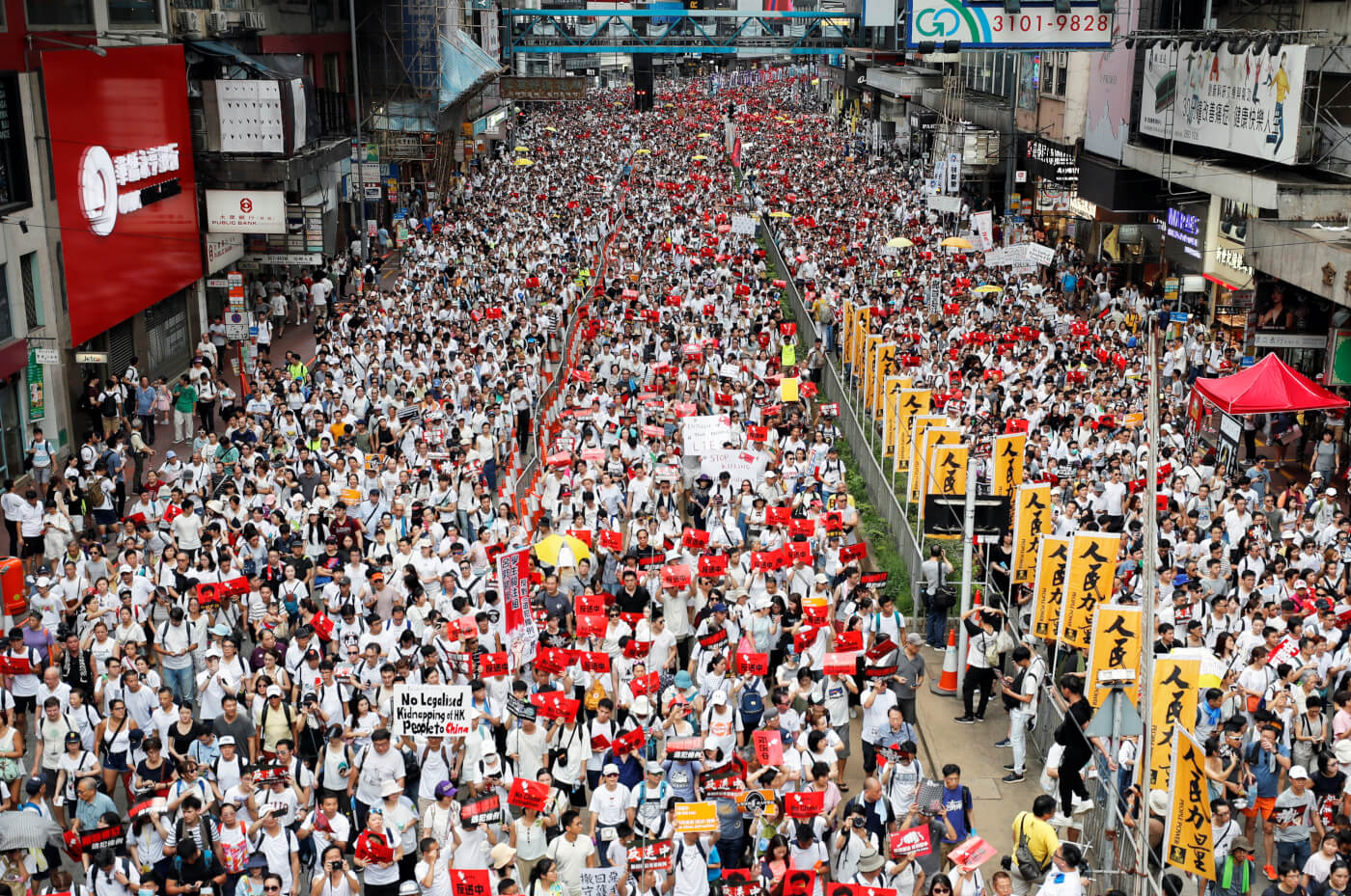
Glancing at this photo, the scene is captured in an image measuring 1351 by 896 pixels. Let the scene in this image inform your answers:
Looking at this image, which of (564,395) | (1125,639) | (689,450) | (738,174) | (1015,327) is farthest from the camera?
(738,174)

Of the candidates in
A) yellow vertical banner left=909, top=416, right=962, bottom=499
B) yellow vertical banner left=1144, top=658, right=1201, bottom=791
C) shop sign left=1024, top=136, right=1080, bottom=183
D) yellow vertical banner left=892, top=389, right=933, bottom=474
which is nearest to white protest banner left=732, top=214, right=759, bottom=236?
shop sign left=1024, top=136, right=1080, bottom=183

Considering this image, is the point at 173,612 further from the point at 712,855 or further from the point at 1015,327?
the point at 1015,327

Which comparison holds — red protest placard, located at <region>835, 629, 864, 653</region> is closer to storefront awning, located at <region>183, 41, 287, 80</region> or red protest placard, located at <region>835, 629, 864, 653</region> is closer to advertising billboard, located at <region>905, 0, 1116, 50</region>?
advertising billboard, located at <region>905, 0, 1116, 50</region>

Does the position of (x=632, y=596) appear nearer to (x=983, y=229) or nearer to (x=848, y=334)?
(x=848, y=334)

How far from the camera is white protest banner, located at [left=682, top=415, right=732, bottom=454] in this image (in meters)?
19.1

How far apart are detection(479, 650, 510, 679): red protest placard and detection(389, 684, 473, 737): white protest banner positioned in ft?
2.84

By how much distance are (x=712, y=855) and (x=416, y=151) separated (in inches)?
1469

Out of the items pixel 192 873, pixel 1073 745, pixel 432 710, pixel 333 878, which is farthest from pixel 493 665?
pixel 1073 745

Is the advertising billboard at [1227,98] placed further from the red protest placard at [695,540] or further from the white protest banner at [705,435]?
the red protest placard at [695,540]

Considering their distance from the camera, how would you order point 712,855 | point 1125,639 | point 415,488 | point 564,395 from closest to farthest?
point 712,855 < point 1125,639 < point 415,488 < point 564,395

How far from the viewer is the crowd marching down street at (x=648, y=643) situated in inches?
408

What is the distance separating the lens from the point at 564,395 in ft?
79.6

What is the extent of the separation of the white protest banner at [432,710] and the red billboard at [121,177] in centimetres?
Result: 1611

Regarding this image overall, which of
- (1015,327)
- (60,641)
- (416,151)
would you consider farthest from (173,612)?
(416,151)
